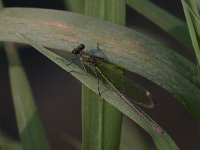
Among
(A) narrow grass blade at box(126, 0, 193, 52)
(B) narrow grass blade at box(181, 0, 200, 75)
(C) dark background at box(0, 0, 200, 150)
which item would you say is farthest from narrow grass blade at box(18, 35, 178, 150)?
(C) dark background at box(0, 0, 200, 150)

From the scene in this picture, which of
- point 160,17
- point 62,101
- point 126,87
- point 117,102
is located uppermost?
point 62,101

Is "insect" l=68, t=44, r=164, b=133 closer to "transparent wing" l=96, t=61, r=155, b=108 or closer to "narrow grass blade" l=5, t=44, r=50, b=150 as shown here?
"transparent wing" l=96, t=61, r=155, b=108

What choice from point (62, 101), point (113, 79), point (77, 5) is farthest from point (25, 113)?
point (62, 101)

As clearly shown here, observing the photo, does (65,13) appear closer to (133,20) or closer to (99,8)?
(99,8)

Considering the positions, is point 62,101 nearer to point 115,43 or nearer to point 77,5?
point 77,5

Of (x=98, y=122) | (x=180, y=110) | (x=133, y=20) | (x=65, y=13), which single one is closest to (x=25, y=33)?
(x=65, y=13)

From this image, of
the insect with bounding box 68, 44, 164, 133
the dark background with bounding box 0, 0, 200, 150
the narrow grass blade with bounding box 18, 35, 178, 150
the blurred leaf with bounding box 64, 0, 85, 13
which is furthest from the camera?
the dark background with bounding box 0, 0, 200, 150
